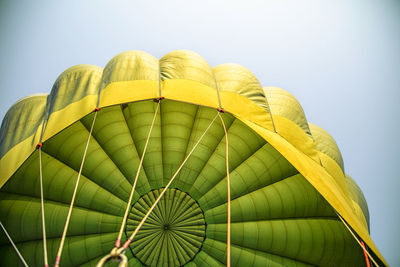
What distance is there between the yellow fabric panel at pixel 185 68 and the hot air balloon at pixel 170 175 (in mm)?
26

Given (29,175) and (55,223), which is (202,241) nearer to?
(55,223)

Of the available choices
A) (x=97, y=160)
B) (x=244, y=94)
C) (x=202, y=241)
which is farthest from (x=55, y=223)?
(x=244, y=94)

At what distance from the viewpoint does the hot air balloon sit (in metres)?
4.11

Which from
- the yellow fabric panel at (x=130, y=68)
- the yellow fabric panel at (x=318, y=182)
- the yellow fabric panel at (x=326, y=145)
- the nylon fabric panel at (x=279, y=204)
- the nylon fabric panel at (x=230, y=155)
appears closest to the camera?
the yellow fabric panel at (x=318, y=182)

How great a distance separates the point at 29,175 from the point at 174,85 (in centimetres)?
276

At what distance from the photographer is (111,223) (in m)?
4.80

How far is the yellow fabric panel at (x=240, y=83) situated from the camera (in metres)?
4.32

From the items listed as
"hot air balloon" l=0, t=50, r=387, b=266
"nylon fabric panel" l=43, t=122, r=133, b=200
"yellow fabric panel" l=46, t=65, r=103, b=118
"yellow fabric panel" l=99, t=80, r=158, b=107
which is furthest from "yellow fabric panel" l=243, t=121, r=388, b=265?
"nylon fabric panel" l=43, t=122, r=133, b=200

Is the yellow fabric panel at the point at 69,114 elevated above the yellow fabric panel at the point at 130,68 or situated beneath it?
situated beneath

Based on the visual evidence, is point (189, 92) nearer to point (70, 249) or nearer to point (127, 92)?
point (127, 92)

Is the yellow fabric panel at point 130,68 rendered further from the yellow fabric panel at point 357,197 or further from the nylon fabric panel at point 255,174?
the yellow fabric panel at point 357,197

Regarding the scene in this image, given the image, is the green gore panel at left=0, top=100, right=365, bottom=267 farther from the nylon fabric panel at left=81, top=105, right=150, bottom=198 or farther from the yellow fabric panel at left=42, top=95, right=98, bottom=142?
the yellow fabric panel at left=42, top=95, right=98, bottom=142

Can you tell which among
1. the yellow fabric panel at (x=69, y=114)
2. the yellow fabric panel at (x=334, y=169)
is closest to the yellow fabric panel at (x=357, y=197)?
the yellow fabric panel at (x=334, y=169)

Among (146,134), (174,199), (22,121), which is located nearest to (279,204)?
(174,199)
